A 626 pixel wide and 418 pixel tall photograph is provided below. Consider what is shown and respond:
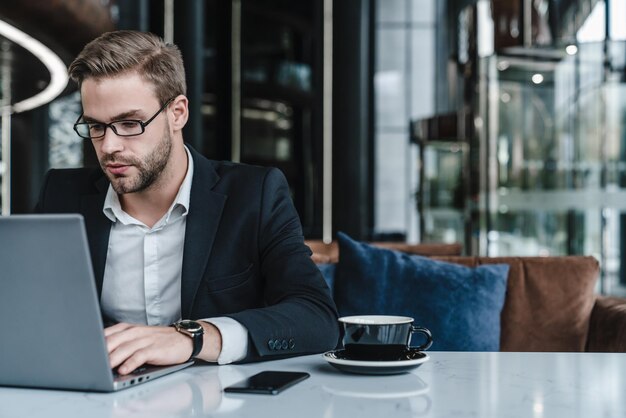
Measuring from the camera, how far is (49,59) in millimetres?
7211

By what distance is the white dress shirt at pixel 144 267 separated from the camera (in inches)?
73.0

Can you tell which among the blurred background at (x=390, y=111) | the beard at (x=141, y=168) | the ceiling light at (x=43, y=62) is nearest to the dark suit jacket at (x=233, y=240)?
the beard at (x=141, y=168)

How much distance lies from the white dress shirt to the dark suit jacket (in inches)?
1.1

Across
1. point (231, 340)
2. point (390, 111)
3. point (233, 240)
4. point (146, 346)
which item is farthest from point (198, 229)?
point (390, 111)

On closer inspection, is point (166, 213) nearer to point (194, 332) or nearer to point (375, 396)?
point (194, 332)

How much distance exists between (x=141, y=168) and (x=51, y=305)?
0.69 meters

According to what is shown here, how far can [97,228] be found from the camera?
190cm

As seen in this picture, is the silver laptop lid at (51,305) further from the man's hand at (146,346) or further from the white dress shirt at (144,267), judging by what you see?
the white dress shirt at (144,267)

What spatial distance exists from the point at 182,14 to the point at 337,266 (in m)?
6.28

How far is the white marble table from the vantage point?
104cm

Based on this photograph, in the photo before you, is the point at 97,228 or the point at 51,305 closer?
the point at 51,305

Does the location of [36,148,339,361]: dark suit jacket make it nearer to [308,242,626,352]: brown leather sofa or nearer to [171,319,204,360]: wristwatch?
[171,319,204,360]: wristwatch

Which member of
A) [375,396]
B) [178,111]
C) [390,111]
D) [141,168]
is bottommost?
[375,396]

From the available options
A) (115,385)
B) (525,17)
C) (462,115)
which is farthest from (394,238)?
(115,385)
